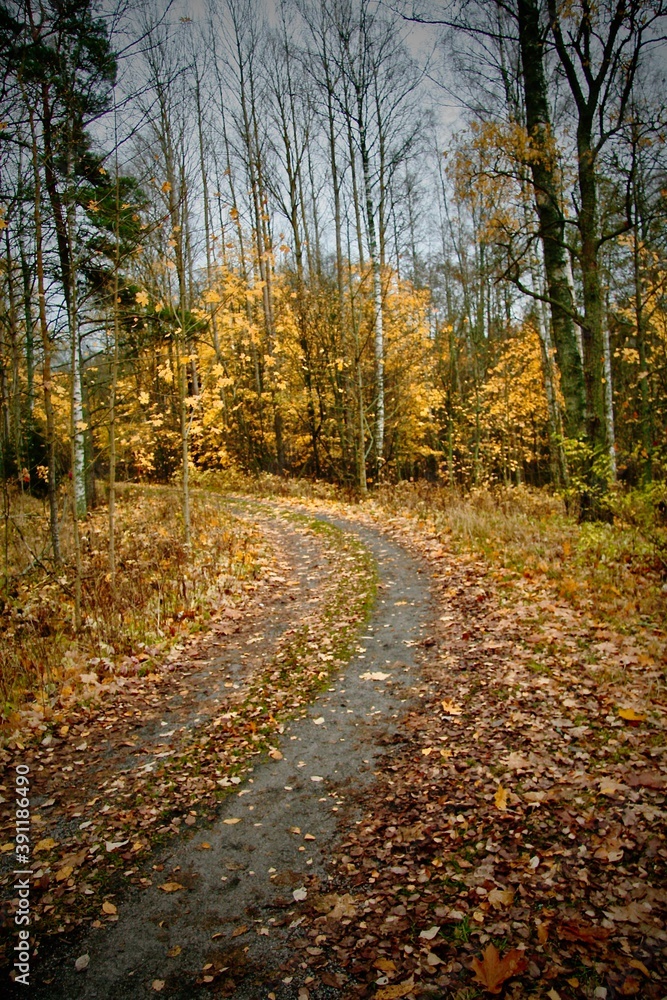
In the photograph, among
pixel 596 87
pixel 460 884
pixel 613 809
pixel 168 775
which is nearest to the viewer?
pixel 460 884

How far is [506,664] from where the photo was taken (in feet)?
17.6

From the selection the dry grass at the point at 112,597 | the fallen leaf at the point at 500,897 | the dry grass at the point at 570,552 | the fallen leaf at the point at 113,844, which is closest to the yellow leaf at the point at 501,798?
the fallen leaf at the point at 500,897

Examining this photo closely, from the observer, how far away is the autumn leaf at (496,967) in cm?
231

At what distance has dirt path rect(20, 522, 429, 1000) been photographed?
256 centimetres

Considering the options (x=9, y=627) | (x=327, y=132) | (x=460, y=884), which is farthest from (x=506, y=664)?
(x=327, y=132)

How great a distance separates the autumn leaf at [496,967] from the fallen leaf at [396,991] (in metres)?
0.30

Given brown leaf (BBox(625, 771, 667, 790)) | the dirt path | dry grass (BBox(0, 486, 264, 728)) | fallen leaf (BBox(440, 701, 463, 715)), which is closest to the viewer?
the dirt path

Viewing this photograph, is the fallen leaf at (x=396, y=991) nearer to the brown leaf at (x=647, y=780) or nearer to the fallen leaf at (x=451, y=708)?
the brown leaf at (x=647, y=780)

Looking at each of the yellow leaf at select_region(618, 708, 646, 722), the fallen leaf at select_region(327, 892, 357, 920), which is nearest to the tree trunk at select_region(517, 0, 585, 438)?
the yellow leaf at select_region(618, 708, 646, 722)

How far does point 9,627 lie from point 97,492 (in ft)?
33.2

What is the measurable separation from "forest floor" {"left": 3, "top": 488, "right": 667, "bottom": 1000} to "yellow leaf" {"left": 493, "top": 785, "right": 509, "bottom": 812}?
3cm

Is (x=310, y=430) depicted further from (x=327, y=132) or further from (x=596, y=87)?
(x=596, y=87)

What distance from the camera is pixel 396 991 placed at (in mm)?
2357

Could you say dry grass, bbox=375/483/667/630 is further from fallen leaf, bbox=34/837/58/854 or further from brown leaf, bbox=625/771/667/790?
fallen leaf, bbox=34/837/58/854
